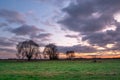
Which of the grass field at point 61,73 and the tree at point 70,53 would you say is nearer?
the grass field at point 61,73

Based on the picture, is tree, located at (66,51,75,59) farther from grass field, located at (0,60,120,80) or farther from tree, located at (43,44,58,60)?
grass field, located at (0,60,120,80)

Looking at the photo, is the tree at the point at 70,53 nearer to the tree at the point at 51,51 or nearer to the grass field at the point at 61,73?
the tree at the point at 51,51

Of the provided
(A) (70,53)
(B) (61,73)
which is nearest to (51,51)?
(A) (70,53)

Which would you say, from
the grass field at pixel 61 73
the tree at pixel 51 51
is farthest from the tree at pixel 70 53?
the grass field at pixel 61 73

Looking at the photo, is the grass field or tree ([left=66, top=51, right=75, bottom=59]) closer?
the grass field

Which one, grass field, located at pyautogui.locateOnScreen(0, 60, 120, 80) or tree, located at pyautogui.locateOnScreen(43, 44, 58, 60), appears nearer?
grass field, located at pyautogui.locateOnScreen(0, 60, 120, 80)

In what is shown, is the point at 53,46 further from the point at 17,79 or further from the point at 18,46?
the point at 17,79

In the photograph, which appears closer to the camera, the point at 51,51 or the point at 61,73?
the point at 61,73

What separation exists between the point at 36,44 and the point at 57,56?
14.0 m

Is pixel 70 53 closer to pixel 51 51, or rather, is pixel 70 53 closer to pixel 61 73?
pixel 51 51

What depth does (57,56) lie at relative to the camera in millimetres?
129500

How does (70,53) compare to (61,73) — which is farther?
(70,53)

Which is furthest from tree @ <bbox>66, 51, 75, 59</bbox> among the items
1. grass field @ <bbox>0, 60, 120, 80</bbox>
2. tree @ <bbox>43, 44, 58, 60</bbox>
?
grass field @ <bbox>0, 60, 120, 80</bbox>

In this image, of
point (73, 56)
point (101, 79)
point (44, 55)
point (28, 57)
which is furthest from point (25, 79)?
point (73, 56)
